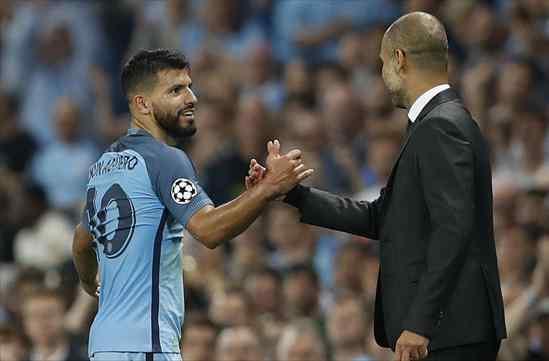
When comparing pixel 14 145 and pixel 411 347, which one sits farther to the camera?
pixel 14 145

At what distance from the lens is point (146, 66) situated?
5.12m

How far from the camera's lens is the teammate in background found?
4859 millimetres

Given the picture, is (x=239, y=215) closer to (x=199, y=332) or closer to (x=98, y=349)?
(x=98, y=349)

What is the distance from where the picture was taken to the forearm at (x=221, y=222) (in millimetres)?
4840

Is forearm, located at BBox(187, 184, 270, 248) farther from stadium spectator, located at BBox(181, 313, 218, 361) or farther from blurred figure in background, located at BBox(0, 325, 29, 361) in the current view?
blurred figure in background, located at BBox(0, 325, 29, 361)

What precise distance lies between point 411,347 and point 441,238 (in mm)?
410

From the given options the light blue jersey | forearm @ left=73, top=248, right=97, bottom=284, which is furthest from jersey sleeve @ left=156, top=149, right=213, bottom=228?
forearm @ left=73, top=248, right=97, bottom=284

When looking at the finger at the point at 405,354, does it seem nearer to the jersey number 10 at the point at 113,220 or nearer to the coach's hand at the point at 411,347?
the coach's hand at the point at 411,347

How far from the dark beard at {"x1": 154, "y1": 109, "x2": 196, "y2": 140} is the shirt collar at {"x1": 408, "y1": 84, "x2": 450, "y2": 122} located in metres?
0.89

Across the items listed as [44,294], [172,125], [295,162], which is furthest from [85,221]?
[44,294]

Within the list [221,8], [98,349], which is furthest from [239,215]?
[221,8]

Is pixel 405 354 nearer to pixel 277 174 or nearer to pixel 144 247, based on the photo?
pixel 277 174

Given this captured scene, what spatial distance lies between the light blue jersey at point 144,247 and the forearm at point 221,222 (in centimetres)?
5

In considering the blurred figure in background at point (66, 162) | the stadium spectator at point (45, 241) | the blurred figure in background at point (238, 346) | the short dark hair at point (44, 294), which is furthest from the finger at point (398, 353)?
the blurred figure in background at point (66, 162)
